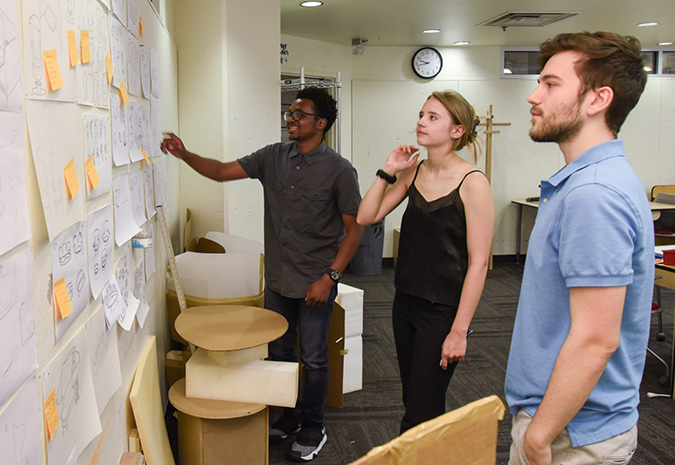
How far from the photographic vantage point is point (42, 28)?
37.5 inches

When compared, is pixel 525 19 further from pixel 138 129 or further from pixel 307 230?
pixel 138 129

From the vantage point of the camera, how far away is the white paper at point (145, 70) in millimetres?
2070

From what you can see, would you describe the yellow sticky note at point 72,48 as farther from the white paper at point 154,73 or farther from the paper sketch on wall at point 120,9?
the white paper at point 154,73

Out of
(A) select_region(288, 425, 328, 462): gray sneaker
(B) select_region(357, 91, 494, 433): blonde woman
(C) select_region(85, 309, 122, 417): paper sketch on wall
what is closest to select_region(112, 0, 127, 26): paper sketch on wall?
(C) select_region(85, 309, 122, 417): paper sketch on wall

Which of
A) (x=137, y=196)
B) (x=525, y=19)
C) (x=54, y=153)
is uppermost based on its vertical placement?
(x=525, y=19)

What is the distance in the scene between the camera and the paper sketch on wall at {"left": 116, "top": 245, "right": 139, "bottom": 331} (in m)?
1.61

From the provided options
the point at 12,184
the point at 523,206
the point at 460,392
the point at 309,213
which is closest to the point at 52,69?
the point at 12,184

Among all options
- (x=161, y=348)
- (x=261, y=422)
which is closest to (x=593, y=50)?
(x=261, y=422)

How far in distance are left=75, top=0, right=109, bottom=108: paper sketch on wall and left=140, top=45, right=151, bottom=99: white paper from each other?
0.58 m

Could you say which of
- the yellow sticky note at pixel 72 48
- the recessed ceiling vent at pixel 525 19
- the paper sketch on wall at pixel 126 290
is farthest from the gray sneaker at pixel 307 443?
the recessed ceiling vent at pixel 525 19

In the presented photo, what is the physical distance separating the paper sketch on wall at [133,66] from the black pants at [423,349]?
42.4 inches

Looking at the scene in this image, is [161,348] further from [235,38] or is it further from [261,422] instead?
[235,38]

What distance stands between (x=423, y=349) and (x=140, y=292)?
93 centimetres

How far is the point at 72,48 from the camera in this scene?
114 centimetres
